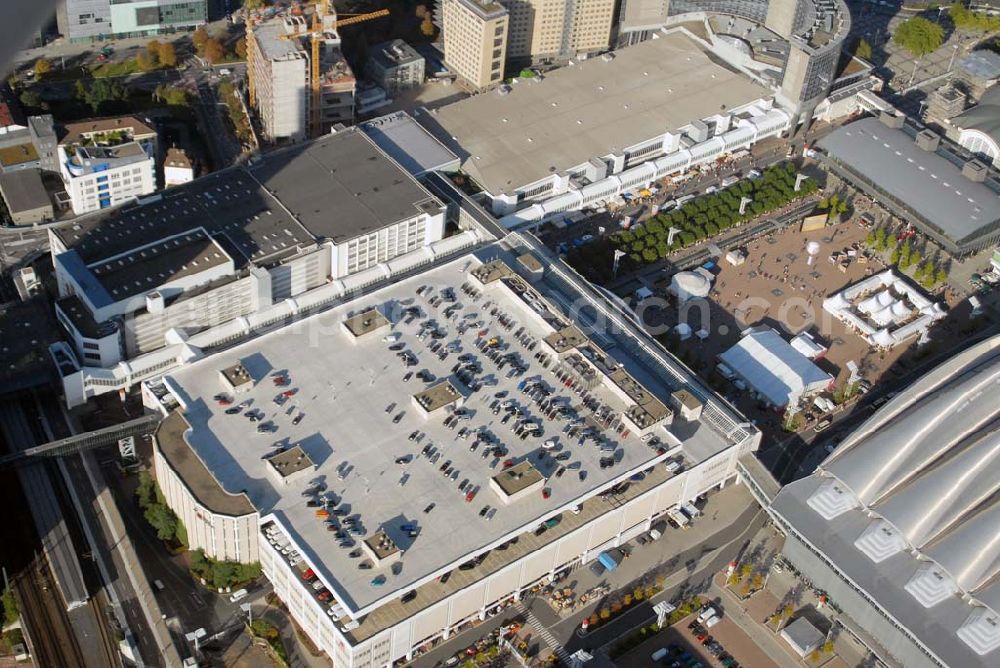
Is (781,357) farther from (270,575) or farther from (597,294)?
(270,575)

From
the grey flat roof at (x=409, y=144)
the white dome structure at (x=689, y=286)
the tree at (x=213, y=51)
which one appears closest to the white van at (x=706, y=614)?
the white dome structure at (x=689, y=286)

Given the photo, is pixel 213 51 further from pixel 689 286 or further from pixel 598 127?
pixel 689 286

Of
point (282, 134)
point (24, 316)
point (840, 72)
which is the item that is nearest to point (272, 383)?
point (24, 316)

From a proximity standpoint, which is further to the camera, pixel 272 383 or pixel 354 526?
pixel 272 383

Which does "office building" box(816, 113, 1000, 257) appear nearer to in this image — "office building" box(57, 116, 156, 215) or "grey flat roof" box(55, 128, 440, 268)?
"grey flat roof" box(55, 128, 440, 268)

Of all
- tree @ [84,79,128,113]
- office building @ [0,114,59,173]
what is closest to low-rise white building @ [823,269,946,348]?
office building @ [0,114,59,173]
